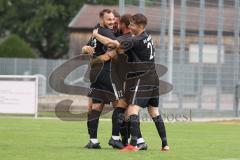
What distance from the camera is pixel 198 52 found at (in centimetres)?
2708

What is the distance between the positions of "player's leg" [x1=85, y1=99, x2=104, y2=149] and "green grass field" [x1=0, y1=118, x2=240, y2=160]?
0.21 metres

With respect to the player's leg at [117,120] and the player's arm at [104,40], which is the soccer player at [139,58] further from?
the player's leg at [117,120]

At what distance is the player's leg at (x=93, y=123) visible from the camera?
13.4 meters

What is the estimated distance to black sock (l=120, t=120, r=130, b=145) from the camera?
1362cm

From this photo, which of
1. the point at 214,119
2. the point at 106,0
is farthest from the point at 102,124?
the point at 106,0

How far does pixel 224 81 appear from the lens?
90.8ft

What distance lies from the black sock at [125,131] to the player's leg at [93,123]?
0.42m

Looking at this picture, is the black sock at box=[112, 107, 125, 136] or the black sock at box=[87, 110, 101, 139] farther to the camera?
the black sock at box=[87, 110, 101, 139]

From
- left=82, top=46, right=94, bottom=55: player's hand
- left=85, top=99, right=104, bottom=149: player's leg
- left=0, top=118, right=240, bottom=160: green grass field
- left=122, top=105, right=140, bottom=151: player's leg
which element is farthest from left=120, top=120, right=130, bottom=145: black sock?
left=82, top=46, right=94, bottom=55: player's hand

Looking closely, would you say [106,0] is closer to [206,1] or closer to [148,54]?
[206,1]

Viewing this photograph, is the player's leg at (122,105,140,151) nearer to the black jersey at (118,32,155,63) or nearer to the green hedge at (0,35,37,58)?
the black jersey at (118,32,155,63)

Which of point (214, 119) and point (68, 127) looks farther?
point (214, 119)

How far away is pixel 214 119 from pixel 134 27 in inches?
525

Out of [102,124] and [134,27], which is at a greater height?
[134,27]
